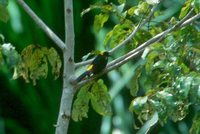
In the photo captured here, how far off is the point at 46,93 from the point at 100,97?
3.50ft

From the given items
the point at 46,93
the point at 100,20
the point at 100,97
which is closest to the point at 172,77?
the point at 100,97

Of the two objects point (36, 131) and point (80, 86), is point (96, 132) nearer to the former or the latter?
point (36, 131)

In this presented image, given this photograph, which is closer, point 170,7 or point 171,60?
point 171,60

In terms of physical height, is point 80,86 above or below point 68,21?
below

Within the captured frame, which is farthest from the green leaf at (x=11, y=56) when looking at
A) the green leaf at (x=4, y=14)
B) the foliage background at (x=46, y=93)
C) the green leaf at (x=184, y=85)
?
the foliage background at (x=46, y=93)

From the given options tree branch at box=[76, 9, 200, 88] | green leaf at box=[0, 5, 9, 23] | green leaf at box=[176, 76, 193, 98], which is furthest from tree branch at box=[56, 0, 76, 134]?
green leaf at box=[176, 76, 193, 98]

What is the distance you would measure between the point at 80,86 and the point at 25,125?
122 cm

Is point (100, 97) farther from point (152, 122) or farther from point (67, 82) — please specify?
point (152, 122)

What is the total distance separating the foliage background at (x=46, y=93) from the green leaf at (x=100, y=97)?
0.95 metres

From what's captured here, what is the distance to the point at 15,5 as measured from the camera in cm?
252

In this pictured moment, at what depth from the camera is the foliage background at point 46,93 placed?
2533 millimetres

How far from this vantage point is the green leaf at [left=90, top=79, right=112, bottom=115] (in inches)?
60.1

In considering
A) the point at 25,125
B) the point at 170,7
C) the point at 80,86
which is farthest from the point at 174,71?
the point at 25,125

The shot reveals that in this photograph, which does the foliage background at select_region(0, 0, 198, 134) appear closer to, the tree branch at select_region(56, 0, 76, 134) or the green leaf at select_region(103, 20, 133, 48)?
the green leaf at select_region(103, 20, 133, 48)
